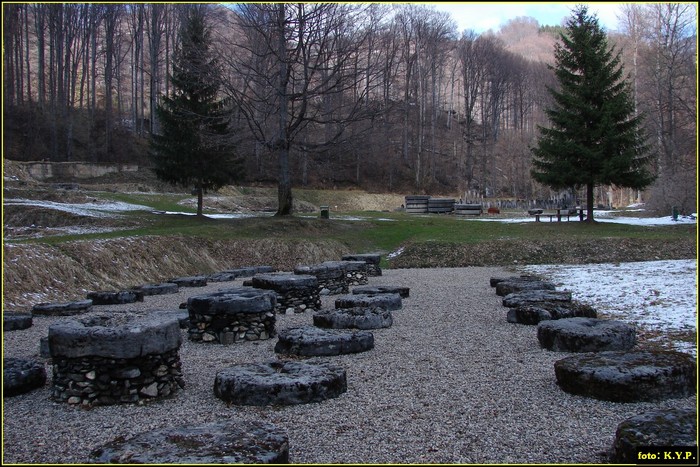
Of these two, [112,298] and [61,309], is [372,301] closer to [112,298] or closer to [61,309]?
[112,298]

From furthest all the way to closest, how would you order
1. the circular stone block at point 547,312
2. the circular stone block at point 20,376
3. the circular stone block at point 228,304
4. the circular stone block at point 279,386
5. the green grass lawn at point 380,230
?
the green grass lawn at point 380,230 < the circular stone block at point 547,312 < the circular stone block at point 228,304 < the circular stone block at point 20,376 < the circular stone block at point 279,386

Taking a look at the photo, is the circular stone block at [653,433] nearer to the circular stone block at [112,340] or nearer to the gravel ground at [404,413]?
the gravel ground at [404,413]

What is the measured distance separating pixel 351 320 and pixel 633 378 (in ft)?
15.3

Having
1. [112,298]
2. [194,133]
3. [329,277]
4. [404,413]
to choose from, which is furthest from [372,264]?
[194,133]

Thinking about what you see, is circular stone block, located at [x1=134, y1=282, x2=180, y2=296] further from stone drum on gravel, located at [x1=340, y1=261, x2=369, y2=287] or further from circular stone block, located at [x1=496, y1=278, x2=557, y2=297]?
circular stone block, located at [x1=496, y1=278, x2=557, y2=297]

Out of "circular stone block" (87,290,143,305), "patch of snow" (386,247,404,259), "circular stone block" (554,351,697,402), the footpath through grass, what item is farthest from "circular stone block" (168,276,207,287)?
"circular stone block" (554,351,697,402)

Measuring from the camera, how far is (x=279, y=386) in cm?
552

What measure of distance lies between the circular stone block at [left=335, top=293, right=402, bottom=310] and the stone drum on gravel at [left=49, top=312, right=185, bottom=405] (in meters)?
5.09

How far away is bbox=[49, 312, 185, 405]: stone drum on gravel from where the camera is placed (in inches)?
221

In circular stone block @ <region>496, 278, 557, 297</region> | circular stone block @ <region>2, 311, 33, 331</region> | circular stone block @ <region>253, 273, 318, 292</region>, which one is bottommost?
circular stone block @ <region>2, 311, 33, 331</region>

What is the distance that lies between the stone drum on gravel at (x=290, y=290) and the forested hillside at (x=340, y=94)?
46.3 ft

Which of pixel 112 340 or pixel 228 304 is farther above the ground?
pixel 112 340

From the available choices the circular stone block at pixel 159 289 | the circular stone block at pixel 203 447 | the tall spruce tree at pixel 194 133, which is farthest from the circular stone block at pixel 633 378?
the tall spruce tree at pixel 194 133

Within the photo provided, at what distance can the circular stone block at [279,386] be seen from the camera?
18.0 ft
